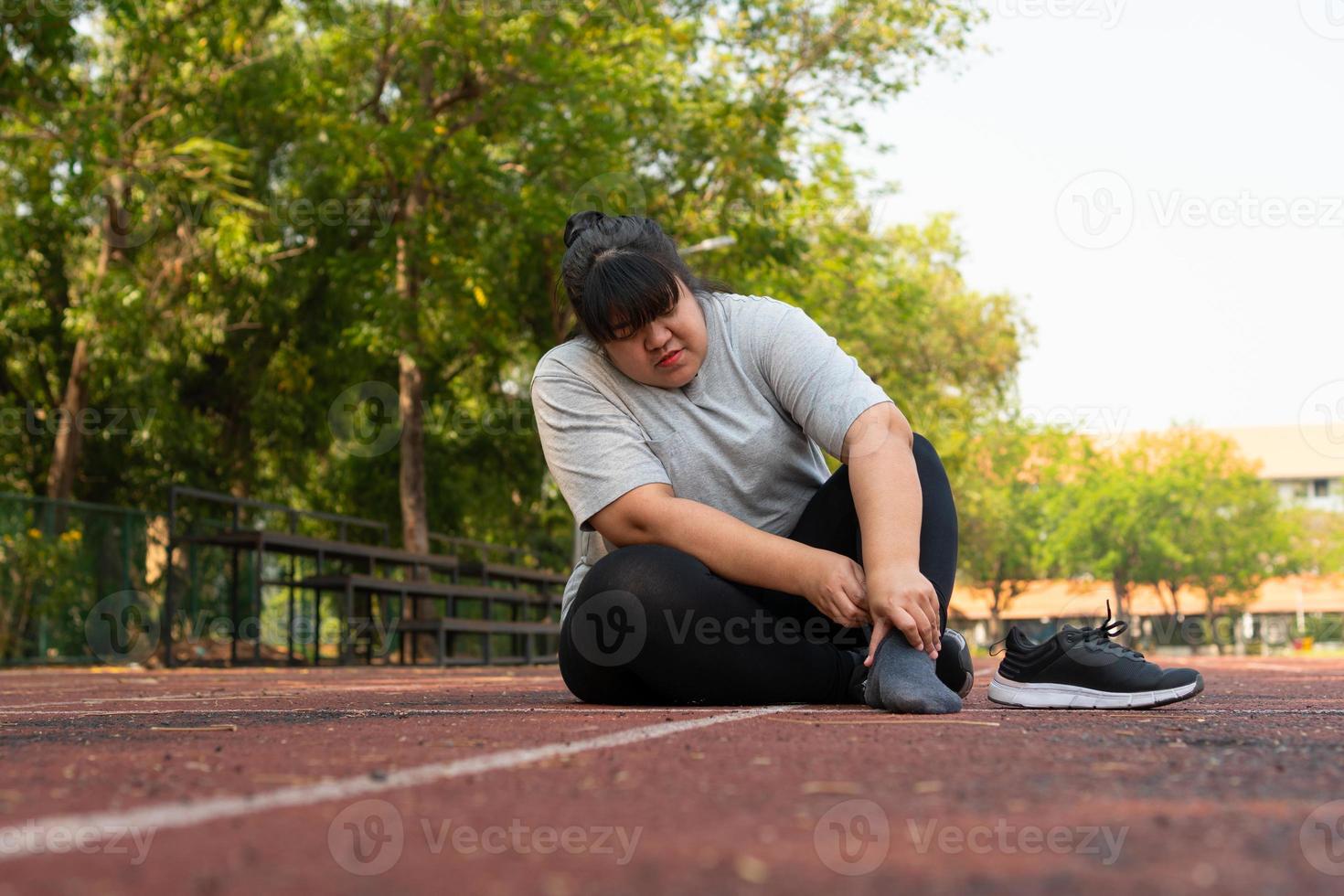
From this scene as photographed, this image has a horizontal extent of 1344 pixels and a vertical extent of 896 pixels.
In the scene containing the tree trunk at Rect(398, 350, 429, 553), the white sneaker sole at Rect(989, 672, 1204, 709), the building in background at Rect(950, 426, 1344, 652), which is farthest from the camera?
the building in background at Rect(950, 426, 1344, 652)

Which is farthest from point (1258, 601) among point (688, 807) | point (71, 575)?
point (688, 807)

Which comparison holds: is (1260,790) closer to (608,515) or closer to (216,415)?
(608,515)

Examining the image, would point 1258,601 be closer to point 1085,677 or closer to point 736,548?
point 1085,677

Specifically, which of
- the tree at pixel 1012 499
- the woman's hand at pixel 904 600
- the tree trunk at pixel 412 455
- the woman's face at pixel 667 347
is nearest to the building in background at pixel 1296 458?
the tree at pixel 1012 499

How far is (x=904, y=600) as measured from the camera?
10.6 feet

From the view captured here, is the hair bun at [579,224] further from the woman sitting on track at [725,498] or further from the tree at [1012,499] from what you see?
the tree at [1012,499]

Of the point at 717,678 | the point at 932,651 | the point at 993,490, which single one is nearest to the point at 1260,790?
the point at 932,651

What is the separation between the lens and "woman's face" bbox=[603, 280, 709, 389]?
12.1 feet

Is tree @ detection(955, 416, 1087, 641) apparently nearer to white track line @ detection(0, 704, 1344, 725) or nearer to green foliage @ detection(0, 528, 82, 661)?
green foliage @ detection(0, 528, 82, 661)

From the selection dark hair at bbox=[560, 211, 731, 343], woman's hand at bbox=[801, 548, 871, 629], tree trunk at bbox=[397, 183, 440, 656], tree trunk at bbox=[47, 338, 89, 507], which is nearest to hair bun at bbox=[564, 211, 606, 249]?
dark hair at bbox=[560, 211, 731, 343]

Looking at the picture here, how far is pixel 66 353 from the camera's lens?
17766 millimetres

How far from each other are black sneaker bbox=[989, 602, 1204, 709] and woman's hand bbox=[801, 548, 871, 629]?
48cm

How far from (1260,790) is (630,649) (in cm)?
203

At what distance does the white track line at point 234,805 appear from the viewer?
1619 mm
